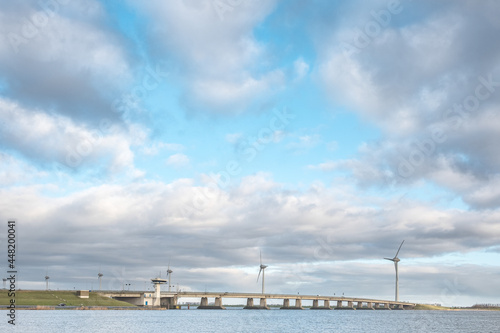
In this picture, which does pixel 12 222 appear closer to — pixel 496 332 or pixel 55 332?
pixel 55 332

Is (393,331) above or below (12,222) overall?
below

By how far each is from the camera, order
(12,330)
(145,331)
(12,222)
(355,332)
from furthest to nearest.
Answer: (355,332)
(145,331)
(12,330)
(12,222)

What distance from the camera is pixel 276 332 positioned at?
483 feet

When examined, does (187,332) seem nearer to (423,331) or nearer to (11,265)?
(11,265)

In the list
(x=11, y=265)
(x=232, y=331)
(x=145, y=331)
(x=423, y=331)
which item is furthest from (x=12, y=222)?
(x=423, y=331)

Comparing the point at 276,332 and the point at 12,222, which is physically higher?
the point at 12,222

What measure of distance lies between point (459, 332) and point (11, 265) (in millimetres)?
124160

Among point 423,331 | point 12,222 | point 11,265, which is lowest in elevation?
point 423,331

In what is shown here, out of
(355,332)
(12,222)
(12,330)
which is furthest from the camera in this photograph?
(355,332)

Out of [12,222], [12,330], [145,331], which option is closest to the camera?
[12,222]

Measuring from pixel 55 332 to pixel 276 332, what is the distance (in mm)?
56998

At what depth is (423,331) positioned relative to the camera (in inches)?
6339

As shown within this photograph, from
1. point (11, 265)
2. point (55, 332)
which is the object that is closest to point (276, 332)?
point (55, 332)

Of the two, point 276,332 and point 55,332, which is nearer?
point 55,332
